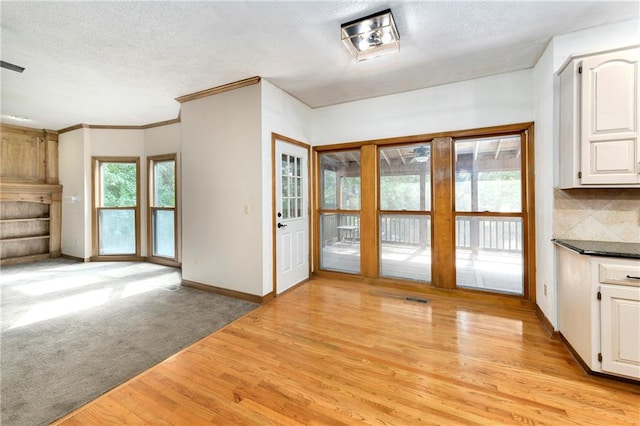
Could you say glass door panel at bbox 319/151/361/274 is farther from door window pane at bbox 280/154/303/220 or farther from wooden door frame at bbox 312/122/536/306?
door window pane at bbox 280/154/303/220

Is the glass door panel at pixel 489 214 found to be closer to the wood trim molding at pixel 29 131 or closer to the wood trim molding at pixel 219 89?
the wood trim molding at pixel 219 89

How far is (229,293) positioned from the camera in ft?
11.8

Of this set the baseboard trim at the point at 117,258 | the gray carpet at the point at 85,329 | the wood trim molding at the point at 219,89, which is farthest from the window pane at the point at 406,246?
the baseboard trim at the point at 117,258

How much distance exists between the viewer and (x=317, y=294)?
144 inches

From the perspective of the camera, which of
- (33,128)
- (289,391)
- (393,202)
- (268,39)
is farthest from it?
(33,128)

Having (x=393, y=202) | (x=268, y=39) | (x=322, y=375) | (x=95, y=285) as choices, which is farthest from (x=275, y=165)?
(x=95, y=285)

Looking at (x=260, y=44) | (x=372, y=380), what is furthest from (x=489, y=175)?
(x=260, y=44)

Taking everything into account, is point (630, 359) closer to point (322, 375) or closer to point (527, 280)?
point (527, 280)

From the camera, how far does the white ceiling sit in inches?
84.1

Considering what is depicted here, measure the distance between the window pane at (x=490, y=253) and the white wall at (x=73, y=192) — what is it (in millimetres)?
6940

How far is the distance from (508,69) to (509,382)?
3.23 metres

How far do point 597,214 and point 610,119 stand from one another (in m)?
0.83

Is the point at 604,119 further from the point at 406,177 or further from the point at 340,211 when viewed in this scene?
the point at 340,211

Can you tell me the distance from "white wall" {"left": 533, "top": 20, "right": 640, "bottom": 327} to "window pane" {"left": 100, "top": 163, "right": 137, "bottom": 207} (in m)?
6.78
